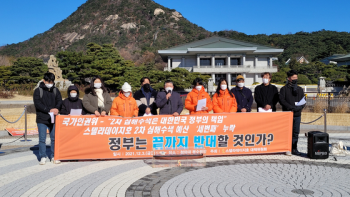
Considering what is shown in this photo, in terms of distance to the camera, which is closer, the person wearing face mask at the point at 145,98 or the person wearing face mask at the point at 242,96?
the person wearing face mask at the point at 145,98

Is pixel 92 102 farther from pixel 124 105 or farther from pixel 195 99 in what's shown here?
pixel 195 99

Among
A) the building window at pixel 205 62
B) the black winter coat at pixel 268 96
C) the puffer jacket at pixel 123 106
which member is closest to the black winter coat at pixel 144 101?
the puffer jacket at pixel 123 106

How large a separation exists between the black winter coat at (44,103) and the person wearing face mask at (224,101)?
13.6 feet

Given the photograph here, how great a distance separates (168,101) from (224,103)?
1.53 m

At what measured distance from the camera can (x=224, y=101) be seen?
7.94 metres

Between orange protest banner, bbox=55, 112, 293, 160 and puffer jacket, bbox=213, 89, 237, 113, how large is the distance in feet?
1.72

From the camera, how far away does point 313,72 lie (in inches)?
2149

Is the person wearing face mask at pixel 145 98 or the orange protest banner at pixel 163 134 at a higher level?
the person wearing face mask at pixel 145 98

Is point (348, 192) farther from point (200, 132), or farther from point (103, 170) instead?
point (103, 170)

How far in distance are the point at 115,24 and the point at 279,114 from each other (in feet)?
460

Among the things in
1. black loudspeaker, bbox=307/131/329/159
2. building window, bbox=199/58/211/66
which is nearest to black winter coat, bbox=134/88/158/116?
black loudspeaker, bbox=307/131/329/159

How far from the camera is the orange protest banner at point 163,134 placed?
280 inches

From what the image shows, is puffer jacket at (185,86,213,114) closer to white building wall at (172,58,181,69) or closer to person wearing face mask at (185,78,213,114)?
person wearing face mask at (185,78,213,114)

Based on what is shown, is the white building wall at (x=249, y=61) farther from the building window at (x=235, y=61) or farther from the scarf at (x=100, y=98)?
the scarf at (x=100, y=98)
